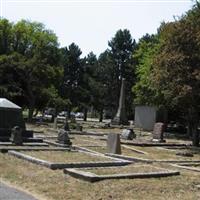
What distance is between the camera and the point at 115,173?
557 inches

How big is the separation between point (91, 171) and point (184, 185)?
8.19 feet

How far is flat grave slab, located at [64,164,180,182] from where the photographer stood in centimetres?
1303

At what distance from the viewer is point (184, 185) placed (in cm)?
1312

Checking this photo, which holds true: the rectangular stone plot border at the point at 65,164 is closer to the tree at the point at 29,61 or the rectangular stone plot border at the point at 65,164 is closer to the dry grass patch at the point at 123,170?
the dry grass patch at the point at 123,170

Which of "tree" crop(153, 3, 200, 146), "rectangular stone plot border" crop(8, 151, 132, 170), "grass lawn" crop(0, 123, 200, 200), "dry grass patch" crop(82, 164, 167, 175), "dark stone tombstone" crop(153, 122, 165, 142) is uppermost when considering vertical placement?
"tree" crop(153, 3, 200, 146)

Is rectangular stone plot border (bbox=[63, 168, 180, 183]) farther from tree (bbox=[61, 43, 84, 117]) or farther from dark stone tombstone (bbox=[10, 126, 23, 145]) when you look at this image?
tree (bbox=[61, 43, 84, 117])

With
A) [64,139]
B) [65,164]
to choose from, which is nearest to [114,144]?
[64,139]

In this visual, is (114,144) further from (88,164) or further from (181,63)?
(181,63)

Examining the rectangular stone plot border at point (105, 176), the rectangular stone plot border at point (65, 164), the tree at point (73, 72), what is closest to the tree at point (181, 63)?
the rectangular stone plot border at point (65, 164)

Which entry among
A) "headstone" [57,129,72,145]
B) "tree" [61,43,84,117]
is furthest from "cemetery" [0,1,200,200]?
"tree" [61,43,84,117]

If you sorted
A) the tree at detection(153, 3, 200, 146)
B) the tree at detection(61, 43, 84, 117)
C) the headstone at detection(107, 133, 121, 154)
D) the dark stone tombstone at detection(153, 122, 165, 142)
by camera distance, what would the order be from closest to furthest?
the headstone at detection(107, 133, 121, 154)
the tree at detection(153, 3, 200, 146)
the dark stone tombstone at detection(153, 122, 165, 142)
the tree at detection(61, 43, 84, 117)

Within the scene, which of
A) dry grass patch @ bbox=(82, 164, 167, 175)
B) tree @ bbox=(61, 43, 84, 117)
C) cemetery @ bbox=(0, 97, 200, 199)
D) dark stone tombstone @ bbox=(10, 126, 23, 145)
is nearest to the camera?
cemetery @ bbox=(0, 97, 200, 199)

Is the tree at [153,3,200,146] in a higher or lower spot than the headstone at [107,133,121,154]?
higher

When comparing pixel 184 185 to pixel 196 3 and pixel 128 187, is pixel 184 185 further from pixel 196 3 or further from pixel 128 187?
pixel 196 3
